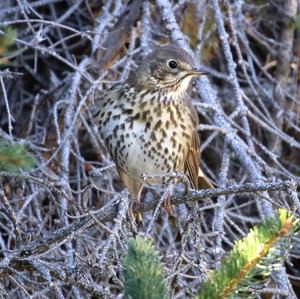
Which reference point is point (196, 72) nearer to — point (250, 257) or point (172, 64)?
point (172, 64)

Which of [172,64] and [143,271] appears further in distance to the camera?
[172,64]

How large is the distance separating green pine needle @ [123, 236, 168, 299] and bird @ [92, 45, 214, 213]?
211cm

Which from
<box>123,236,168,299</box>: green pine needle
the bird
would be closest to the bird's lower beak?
the bird

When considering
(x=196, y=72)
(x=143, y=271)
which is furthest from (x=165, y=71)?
(x=143, y=271)

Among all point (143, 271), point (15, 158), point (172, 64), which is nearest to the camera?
point (143, 271)

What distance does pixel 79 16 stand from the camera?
5012 mm

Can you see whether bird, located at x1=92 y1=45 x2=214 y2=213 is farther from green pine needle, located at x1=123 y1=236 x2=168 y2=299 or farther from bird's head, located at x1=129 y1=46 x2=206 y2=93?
green pine needle, located at x1=123 y1=236 x2=168 y2=299

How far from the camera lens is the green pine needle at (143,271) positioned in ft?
5.31

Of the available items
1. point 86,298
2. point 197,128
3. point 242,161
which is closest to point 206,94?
point 197,128

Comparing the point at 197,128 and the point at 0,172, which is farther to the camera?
the point at 197,128

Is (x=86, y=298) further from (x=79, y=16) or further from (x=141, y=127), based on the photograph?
(x=79, y=16)

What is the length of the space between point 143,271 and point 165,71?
8.28 ft

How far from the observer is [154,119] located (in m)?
3.83

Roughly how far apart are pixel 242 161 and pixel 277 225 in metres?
1.93
